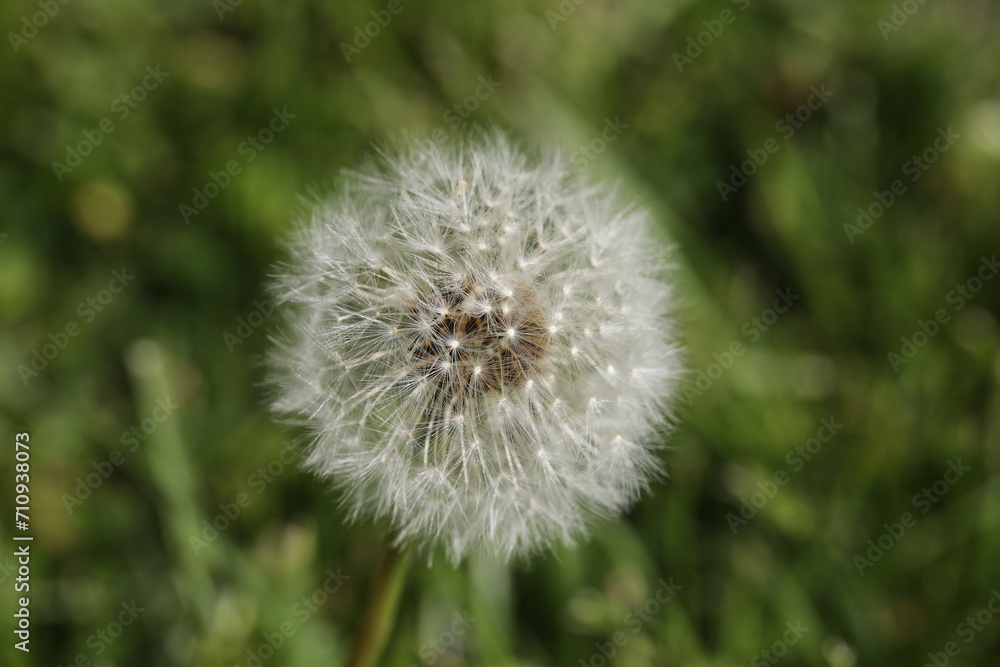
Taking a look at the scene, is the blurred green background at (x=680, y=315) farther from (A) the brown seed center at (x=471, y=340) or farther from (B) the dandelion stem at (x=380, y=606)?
(A) the brown seed center at (x=471, y=340)

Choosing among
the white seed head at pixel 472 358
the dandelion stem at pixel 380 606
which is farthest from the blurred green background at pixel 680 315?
the white seed head at pixel 472 358

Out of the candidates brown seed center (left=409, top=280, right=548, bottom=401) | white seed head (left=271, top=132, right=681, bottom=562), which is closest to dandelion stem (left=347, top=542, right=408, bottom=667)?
white seed head (left=271, top=132, right=681, bottom=562)

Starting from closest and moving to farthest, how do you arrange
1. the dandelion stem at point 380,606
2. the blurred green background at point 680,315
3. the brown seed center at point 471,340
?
1. the brown seed center at point 471,340
2. the dandelion stem at point 380,606
3. the blurred green background at point 680,315

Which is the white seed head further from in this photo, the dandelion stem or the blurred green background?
the blurred green background

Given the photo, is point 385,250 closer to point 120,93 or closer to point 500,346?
point 500,346

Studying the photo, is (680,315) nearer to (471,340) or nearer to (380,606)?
(471,340)

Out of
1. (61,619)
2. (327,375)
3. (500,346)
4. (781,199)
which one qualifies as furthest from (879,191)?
(61,619)
